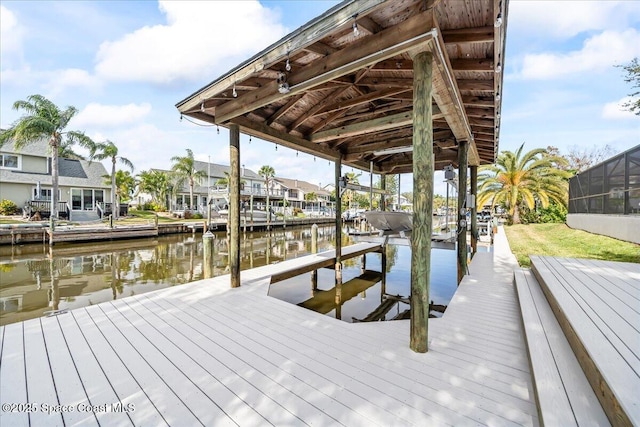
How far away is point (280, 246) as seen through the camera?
1486 centimetres

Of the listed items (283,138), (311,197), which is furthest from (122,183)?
(283,138)

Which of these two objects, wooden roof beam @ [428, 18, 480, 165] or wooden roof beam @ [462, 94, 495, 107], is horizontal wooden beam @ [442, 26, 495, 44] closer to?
wooden roof beam @ [428, 18, 480, 165]

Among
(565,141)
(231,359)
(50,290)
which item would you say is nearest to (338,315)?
(231,359)

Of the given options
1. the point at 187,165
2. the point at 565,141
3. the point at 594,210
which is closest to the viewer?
the point at 594,210

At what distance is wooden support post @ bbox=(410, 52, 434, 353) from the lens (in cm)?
253

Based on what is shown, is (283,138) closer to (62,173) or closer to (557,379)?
(557,379)

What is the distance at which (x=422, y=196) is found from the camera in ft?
8.43

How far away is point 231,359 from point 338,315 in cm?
311

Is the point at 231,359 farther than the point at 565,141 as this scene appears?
No

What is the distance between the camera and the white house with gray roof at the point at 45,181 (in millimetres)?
17969

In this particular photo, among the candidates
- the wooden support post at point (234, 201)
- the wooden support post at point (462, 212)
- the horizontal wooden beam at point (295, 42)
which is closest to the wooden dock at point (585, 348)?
the wooden support post at point (462, 212)

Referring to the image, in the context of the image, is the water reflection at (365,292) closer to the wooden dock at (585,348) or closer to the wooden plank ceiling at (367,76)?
the wooden dock at (585,348)

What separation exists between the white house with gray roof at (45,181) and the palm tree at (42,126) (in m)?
1.41

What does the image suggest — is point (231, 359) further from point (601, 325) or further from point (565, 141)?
point (565, 141)
